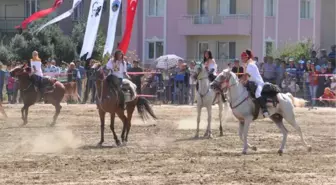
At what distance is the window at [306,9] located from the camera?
180 feet

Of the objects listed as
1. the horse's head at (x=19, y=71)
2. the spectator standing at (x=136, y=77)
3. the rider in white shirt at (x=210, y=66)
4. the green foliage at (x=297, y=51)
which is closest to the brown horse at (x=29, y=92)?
the horse's head at (x=19, y=71)

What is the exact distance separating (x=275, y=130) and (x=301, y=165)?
8.00 m

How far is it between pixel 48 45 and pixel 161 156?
3716 centimetres

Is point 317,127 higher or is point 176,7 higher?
→ point 176,7

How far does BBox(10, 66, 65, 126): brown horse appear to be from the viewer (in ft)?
81.8

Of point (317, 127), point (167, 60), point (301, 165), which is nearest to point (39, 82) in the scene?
point (317, 127)

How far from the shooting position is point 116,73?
19219mm

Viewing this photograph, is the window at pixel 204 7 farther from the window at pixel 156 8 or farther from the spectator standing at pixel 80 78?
the spectator standing at pixel 80 78

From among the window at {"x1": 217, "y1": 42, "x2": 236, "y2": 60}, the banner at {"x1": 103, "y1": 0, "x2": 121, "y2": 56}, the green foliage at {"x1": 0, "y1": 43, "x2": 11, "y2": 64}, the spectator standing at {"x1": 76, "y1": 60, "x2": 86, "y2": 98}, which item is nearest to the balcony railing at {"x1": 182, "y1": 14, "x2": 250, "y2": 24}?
the window at {"x1": 217, "y1": 42, "x2": 236, "y2": 60}

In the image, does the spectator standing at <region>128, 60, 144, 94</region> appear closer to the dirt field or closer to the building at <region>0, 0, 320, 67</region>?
the dirt field

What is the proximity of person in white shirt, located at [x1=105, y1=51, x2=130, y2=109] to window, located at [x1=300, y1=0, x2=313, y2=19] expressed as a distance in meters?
37.1

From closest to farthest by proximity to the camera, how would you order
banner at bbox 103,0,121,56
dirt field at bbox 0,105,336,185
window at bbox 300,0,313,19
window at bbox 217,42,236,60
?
dirt field at bbox 0,105,336,185, banner at bbox 103,0,121,56, window at bbox 217,42,236,60, window at bbox 300,0,313,19

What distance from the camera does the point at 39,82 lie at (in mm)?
25359

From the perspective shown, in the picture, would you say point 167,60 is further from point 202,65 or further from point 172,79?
point 202,65
